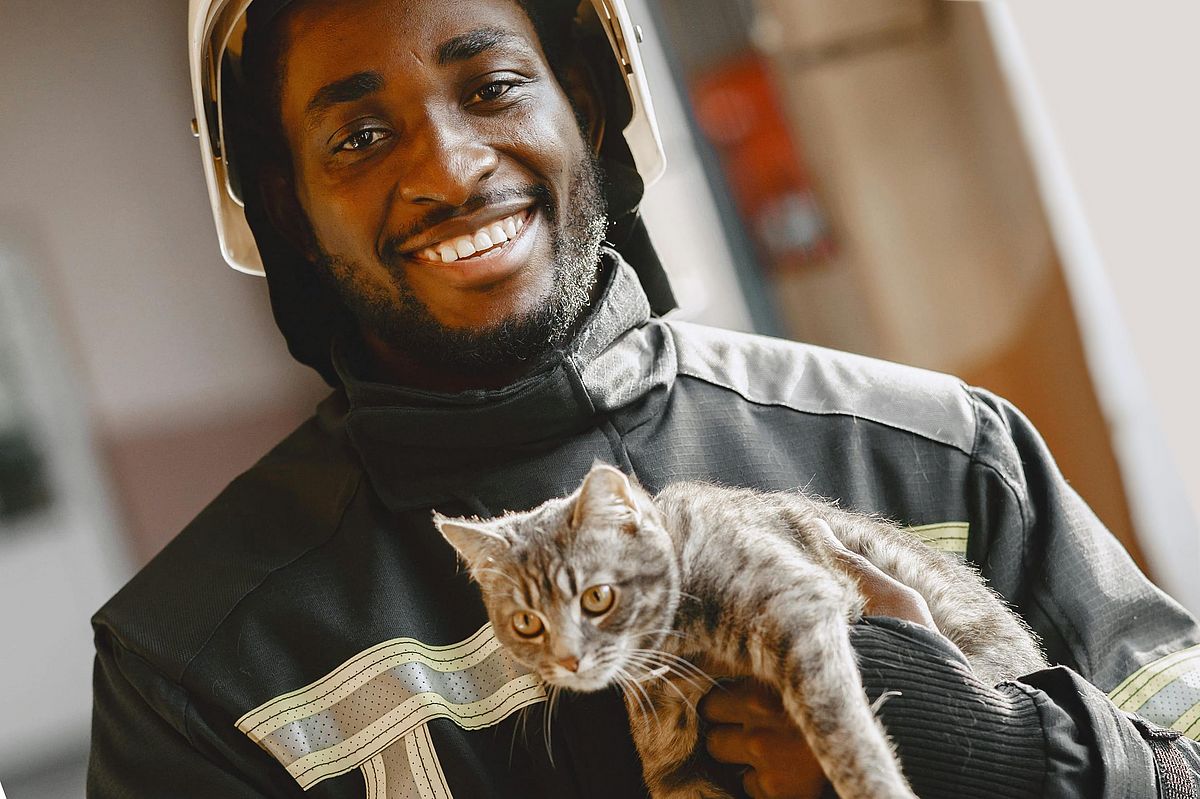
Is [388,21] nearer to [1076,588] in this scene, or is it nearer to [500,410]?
[500,410]

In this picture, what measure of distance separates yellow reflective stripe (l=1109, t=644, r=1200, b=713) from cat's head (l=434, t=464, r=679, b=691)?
27.1 inches

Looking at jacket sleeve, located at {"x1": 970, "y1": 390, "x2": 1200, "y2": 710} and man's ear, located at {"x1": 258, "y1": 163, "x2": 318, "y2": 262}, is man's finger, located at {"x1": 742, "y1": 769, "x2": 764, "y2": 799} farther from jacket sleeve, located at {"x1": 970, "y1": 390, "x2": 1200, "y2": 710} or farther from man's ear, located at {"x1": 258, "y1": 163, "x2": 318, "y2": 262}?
man's ear, located at {"x1": 258, "y1": 163, "x2": 318, "y2": 262}

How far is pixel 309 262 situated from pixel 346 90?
0.41 m

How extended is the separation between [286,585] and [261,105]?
0.80m

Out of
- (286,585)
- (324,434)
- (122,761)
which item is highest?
(324,434)

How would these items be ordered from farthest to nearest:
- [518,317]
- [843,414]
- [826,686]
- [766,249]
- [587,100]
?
[766,249] → [587,100] → [843,414] → [518,317] → [826,686]

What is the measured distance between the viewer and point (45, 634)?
2.07 m

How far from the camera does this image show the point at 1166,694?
59.5 inches

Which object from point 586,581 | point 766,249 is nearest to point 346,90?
point 586,581

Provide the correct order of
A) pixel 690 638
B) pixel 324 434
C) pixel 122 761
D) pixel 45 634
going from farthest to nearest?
pixel 45 634 → pixel 324 434 → pixel 122 761 → pixel 690 638

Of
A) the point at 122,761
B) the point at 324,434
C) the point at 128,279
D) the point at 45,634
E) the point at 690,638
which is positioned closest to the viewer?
the point at 690,638

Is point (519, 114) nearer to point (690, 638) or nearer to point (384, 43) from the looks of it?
point (384, 43)

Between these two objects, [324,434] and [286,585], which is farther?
[324,434]

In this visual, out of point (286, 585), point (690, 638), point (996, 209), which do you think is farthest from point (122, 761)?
point (996, 209)
